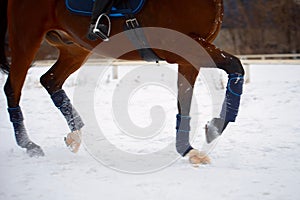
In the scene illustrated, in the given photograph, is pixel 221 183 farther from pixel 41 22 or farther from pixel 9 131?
pixel 9 131

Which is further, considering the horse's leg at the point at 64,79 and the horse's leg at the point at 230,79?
the horse's leg at the point at 64,79

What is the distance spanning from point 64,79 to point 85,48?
733 mm

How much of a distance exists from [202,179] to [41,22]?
2.49 meters

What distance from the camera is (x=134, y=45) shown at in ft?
12.1

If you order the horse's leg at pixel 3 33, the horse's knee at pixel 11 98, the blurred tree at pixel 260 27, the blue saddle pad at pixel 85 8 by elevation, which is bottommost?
the horse's knee at pixel 11 98

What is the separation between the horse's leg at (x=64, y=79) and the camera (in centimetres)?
437

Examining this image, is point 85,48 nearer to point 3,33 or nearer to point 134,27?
point 134,27

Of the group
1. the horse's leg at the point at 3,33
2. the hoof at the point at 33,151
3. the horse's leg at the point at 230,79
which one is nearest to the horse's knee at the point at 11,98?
the horse's leg at the point at 3,33

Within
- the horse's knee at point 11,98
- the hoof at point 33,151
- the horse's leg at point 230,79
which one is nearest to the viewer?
the horse's leg at point 230,79

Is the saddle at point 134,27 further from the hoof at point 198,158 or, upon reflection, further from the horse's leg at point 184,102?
the hoof at point 198,158

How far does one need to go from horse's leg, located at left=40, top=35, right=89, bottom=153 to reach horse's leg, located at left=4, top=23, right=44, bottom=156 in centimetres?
41

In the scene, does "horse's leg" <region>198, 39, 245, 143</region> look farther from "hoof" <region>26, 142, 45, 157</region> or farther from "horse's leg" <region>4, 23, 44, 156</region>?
"horse's leg" <region>4, 23, 44, 156</region>

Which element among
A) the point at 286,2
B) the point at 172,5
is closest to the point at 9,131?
the point at 172,5

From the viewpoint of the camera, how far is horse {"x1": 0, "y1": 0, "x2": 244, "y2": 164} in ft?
10.9
